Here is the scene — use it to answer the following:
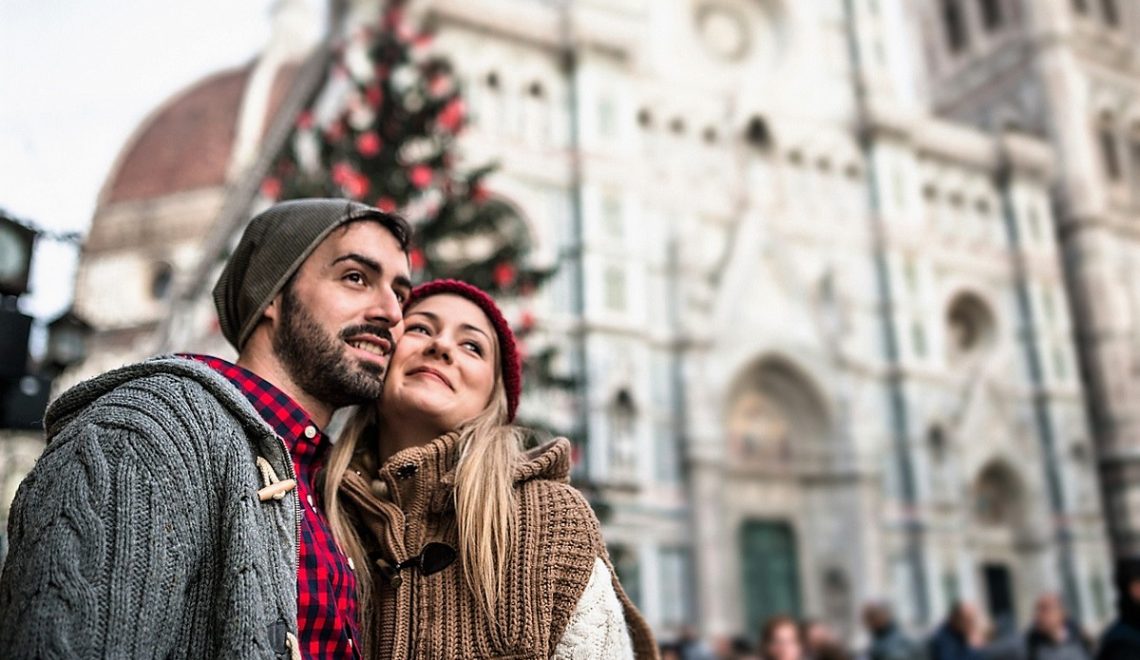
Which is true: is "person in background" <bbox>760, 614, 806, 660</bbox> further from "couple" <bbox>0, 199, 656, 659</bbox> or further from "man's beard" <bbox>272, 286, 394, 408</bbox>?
"man's beard" <bbox>272, 286, 394, 408</bbox>

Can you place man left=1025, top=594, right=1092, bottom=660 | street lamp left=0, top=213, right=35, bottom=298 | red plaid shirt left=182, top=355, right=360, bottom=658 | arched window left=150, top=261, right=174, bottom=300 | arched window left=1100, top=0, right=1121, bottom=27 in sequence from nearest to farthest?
1. red plaid shirt left=182, top=355, right=360, bottom=658
2. street lamp left=0, top=213, right=35, bottom=298
3. man left=1025, top=594, right=1092, bottom=660
4. arched window left=1100, top=0, right=1121, bottom=27
5. arched window left=150, top=261, right=174, bottom=300

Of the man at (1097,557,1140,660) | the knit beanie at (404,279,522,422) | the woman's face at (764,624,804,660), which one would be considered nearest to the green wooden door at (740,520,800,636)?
the woman's face at (764,624,804,660)

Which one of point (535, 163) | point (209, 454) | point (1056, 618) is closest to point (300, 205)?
point (209, 454)

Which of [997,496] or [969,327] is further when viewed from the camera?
[969,327]

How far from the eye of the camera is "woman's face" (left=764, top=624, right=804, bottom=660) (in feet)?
20.6

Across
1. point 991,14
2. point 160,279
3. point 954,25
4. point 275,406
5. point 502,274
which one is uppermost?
point 954,25

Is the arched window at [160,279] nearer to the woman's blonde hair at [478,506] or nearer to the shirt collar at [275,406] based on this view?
the woman's blonde hair at [478,506]

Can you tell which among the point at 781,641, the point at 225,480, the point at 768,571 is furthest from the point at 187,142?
the point at 225,480

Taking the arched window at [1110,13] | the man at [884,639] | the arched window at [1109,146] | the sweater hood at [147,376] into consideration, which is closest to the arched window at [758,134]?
the arched window at [1109,146]

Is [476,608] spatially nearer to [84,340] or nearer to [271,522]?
Result: [271,522]

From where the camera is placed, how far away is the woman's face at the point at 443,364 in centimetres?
248

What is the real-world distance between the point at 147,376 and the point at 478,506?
74 centimetres

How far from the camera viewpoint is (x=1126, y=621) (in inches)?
219

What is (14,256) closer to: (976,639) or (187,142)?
(976,639)
